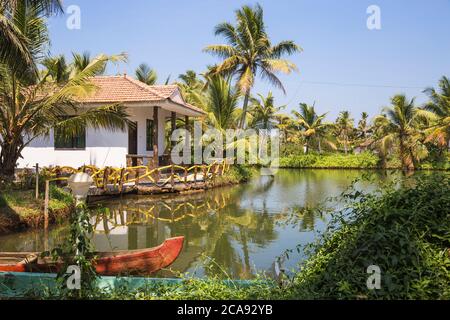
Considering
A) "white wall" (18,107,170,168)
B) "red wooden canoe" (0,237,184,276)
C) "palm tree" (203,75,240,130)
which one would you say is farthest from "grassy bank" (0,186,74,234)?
"palm tree" (203,75,240,130)

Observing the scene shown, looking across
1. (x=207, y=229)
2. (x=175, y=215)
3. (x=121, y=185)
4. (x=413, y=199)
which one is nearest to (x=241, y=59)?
(x=121, y=185)

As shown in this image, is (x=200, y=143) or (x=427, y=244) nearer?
(x=427, y=244)

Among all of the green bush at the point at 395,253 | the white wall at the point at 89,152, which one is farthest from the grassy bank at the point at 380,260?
the white wall at the point at 89,152

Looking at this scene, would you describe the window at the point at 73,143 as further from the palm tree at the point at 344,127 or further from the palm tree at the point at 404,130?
the palm tree at the point at 344,127

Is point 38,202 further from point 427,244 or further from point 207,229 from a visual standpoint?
point 427,244

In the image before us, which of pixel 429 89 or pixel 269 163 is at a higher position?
pixel 429 89

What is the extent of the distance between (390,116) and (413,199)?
29.4 meters

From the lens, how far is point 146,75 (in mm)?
27359

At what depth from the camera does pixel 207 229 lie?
9.77 metres

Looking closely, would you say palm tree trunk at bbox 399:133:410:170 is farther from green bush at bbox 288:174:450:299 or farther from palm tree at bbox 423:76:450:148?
green bush at bbox 288:174:450:299

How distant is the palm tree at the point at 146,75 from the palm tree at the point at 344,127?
24271mm

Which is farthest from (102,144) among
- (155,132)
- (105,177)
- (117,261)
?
(117,261)

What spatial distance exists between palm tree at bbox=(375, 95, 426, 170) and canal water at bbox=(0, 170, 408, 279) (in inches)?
705

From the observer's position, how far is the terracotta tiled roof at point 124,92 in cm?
1603
